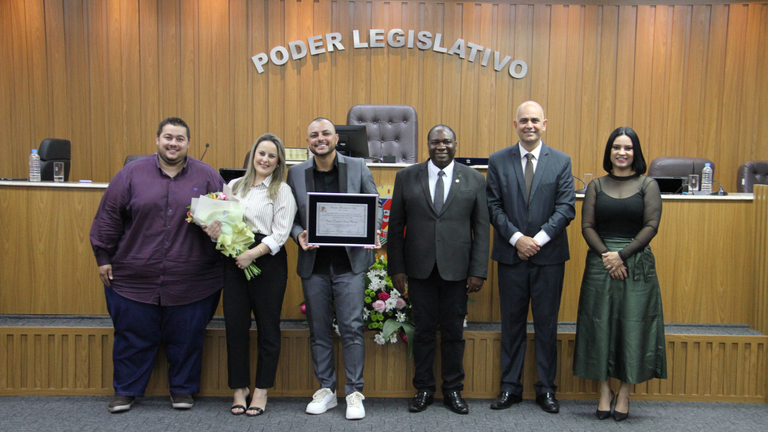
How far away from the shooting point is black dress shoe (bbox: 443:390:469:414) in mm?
2695

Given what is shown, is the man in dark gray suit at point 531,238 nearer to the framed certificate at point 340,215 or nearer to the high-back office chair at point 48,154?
A: the framed certificate at point 340,215

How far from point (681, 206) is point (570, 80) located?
Answer: 2.60m

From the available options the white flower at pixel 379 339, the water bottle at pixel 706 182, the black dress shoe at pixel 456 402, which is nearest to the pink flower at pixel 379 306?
the white flower at pixel 379 339

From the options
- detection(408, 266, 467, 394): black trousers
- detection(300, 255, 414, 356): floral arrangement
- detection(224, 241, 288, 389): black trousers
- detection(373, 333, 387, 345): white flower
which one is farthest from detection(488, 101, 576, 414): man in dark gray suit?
detection(224, 241, 288, 389): black trousers

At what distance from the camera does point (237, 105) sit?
5.32 m

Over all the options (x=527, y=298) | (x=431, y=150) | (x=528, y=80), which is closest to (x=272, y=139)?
(x=431, y=150)

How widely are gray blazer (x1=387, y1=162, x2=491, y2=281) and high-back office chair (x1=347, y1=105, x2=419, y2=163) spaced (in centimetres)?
193

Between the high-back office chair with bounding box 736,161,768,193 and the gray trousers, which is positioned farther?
the high-back office chair with bounding box 736,161,768,193

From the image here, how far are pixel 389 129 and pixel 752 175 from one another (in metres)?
Answer: 3.23

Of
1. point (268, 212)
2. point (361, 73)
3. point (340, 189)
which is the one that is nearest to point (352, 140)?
point (340, 189)

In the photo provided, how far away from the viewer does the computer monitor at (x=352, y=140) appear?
11.3 ft

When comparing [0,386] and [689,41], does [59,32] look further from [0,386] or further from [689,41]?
[689,41]

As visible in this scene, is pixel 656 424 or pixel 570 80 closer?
pixel 656 424

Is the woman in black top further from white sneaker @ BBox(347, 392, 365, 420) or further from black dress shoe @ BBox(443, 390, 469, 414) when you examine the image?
white sneaker @ BBox(347, 392, 365, 420)
